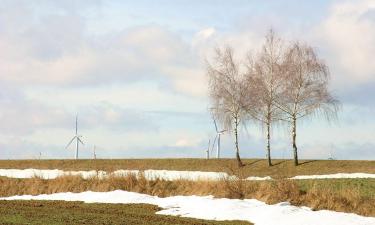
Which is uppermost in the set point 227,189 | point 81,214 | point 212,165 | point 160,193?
point 212,165

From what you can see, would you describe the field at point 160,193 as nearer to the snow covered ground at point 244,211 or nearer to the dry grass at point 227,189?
the dry grass at point 227,189

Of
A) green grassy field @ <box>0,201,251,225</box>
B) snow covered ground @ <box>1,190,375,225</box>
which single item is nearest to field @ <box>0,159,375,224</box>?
green grassy field @ <box>0,201,251,225</box>

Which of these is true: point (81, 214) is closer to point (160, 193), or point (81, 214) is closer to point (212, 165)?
point (160, 193)

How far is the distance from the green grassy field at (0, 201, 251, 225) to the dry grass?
387 cm

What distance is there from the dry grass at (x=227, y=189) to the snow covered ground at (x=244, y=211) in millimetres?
945

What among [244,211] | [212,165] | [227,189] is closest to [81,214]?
[244,211]

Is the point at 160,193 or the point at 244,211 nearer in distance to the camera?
the point at 244,211

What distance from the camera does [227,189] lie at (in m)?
30.1

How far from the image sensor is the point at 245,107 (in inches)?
2613

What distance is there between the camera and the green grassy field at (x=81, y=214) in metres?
22.8

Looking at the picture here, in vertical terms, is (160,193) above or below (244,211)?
above

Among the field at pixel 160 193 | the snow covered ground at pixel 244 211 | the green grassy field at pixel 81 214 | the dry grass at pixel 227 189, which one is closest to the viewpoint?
the green grassy field at pixel 81 214

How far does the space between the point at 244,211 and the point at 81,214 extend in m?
6.64

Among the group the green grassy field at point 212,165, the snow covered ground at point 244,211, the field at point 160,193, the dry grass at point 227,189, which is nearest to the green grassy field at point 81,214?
the field at point 160,193
